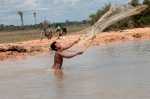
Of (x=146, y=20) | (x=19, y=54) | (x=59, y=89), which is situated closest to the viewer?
(x=59, y=89)

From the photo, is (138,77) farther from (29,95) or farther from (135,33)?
(135,33)

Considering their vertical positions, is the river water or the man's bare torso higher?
the man's bare torso

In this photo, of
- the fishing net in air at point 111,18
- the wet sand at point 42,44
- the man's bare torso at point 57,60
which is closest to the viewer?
the fishing net in air at point 111,18

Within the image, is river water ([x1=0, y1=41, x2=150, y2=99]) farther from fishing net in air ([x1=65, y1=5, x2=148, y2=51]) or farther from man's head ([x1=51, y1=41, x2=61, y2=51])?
fishing net in air ([x1=65, y1=5, x2=148, y2=51])

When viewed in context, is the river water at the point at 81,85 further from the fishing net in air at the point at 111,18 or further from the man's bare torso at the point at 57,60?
the fishing net in air at the point at 111,18

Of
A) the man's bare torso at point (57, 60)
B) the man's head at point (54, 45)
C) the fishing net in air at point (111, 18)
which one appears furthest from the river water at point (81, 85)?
the fishing net in air at point (111, 18)

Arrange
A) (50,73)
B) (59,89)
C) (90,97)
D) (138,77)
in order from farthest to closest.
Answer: (50,73) → (138,77) → (59,89) → (90,97)

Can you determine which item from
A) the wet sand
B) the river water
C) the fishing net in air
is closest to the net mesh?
the fishing net in air

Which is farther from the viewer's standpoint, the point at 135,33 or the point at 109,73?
the point at 135,33

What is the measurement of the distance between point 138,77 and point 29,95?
274 centimetres

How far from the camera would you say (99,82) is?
27.0 ft

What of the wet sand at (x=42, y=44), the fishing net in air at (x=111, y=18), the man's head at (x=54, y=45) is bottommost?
the wet sand at (x=42, y=44)

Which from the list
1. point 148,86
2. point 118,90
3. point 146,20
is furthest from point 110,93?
point 146,20

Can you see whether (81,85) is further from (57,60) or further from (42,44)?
(42,44)
